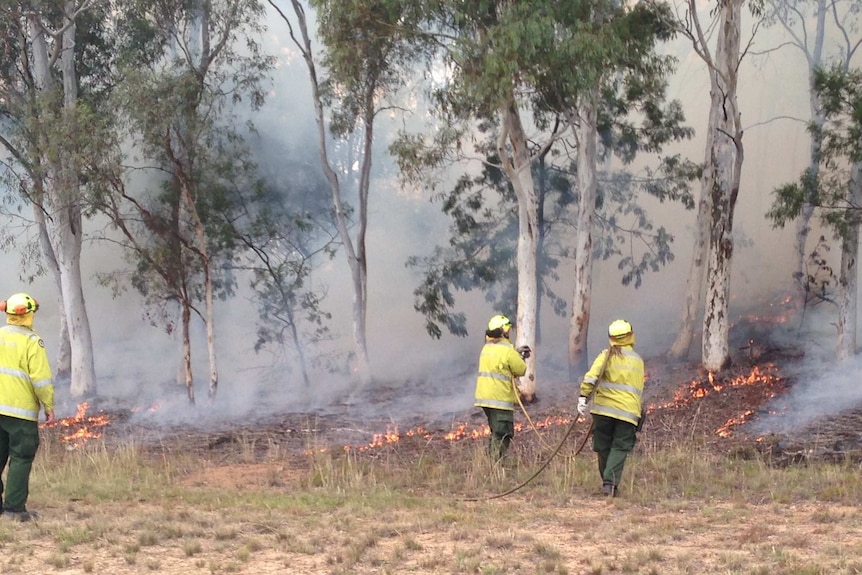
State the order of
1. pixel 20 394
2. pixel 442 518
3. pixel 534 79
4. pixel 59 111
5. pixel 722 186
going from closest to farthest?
pixel 20 394 < pixel 442 518 < pixel 534 79 < pixel 722 186 < pixel 59 111

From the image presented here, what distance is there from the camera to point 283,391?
2303cm

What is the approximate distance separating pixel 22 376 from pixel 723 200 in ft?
42.4

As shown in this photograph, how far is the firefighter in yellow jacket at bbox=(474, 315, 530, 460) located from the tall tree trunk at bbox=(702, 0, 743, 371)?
7996 mm

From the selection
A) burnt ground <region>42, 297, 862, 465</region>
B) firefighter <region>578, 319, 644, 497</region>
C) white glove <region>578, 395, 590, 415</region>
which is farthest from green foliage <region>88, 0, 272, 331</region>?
→ white glove <region>578, 395, 590, 415</region>

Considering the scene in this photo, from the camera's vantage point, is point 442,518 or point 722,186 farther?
point 722,186

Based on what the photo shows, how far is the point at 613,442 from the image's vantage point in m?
8.95

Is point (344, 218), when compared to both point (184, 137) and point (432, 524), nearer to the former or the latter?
point (184, 137)

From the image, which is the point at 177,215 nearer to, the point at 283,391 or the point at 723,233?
the point at 283,391

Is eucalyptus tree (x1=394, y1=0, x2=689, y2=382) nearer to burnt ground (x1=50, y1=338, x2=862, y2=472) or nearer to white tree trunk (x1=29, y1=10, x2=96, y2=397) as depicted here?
burnt ground (x1=50, y1=338, x2=862, y2=472)

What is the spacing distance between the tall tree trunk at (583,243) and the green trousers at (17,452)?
12.5 meters

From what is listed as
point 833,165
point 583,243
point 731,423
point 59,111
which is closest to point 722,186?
point 833,165

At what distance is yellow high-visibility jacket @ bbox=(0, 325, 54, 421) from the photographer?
758cm

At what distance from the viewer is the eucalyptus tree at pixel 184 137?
18.5m

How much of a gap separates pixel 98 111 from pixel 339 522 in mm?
14884
